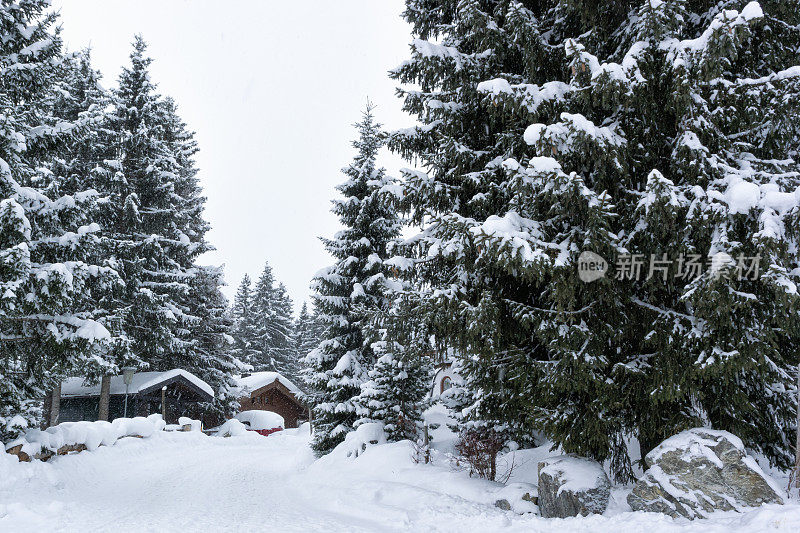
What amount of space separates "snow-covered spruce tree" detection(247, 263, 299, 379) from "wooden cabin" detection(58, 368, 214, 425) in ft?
62.9

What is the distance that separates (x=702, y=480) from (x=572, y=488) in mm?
1673

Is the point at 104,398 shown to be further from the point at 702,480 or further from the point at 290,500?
the point at 702,480

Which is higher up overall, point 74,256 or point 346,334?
point 74,256

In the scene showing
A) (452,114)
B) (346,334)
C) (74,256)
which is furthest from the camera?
(346,334)

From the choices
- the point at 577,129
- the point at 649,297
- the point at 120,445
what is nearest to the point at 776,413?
the point at 649,297

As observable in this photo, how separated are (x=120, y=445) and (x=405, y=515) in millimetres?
14626

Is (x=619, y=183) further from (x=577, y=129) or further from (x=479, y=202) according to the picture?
(x=479, y=202)

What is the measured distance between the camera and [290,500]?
36.1ft

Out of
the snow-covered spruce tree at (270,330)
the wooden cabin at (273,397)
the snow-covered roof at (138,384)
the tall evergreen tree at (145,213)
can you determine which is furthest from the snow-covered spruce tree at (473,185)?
the snow-covered spruce tree at (270,330)

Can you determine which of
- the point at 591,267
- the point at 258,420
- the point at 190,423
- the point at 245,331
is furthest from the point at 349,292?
the point at 245,331

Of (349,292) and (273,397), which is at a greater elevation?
(349,292)

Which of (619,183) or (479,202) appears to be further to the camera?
(479,202)

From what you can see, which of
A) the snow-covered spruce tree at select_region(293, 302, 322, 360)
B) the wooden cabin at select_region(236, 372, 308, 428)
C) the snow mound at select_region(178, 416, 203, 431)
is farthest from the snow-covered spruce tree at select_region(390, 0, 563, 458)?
the snow-covered spruce tree at select_region(293, 302, 322, 360)

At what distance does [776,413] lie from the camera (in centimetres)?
723
